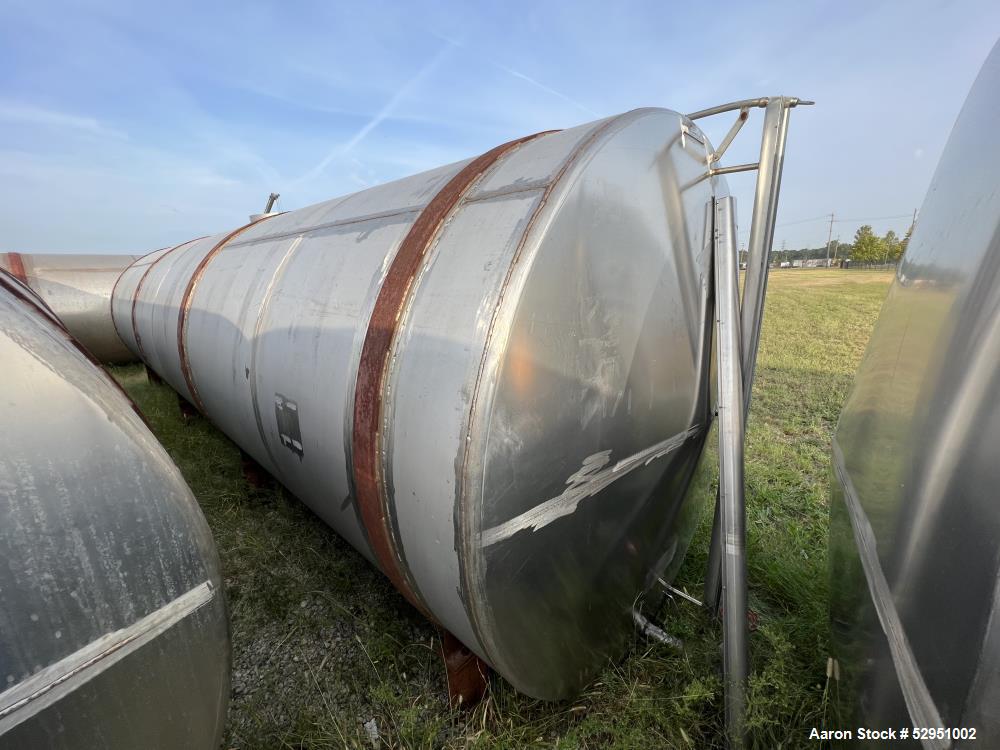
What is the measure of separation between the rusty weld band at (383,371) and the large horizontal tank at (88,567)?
0.61 meters

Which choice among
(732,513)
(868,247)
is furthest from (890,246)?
(732,513)

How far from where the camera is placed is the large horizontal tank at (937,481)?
2.78 feet

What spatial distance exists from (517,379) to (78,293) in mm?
10785

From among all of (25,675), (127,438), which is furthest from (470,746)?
(127,438)

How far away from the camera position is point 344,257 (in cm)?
207

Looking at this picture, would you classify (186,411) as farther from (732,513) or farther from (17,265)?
(17,265)

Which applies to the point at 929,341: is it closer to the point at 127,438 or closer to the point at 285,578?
the point at 127,438

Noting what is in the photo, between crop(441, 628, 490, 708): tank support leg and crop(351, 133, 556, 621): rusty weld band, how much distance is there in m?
0.32

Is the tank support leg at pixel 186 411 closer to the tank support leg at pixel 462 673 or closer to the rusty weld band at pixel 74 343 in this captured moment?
the rusty weld band at pixel 74 343

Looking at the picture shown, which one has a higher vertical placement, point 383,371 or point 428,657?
point 383,371

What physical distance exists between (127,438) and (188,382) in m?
3.38

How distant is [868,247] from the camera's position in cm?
5188

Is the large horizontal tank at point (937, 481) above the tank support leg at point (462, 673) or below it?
above

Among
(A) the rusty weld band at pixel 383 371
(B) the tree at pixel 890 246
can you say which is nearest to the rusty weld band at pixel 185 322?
(A) the rusty weld band at pixel 383 371
